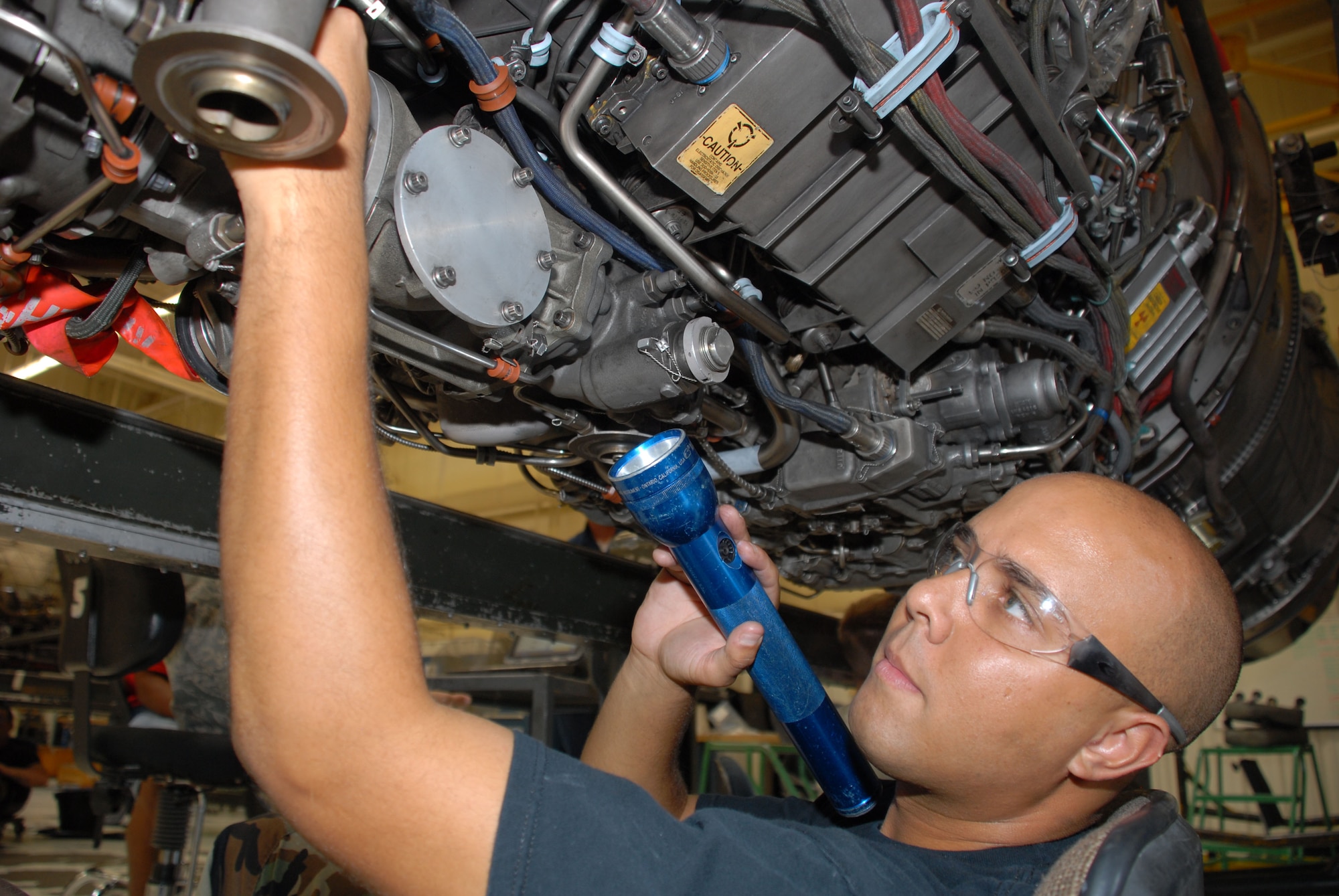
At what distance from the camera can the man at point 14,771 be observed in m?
5.75

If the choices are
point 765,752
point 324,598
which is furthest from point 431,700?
point 765,752

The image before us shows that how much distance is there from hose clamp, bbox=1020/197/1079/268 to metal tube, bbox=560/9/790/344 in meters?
0.46

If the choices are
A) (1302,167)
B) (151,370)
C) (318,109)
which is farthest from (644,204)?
(151,370)

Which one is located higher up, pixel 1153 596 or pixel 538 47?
pixel 538 47

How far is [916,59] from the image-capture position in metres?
1.01

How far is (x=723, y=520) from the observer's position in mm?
1117

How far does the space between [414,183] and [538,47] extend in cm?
24

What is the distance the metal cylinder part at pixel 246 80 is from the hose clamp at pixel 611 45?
0.40m

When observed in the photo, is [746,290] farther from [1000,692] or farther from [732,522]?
[1000,692]

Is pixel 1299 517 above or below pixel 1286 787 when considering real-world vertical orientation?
above

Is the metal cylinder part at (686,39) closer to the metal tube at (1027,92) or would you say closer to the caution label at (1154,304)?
the metal tube at (1027,92)

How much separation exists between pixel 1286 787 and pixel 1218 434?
6.24m

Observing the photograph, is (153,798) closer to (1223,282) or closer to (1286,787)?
(1223,282)

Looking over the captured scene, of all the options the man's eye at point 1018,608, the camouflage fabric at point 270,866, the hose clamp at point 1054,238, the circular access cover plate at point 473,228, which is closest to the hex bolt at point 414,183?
the circular access cover plate at point 473,228
